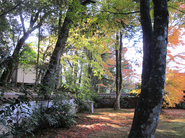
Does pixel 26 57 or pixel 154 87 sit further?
pixel 26 57

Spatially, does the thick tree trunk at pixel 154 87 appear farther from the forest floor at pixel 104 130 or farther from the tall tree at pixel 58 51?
the tall tree at pixel 58 51

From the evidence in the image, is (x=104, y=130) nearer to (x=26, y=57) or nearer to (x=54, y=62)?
(x=54, y=62)

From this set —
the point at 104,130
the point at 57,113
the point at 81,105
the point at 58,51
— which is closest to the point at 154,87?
the point at 104,130

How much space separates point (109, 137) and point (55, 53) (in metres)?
3.62

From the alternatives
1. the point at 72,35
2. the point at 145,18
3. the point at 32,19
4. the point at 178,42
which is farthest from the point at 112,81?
the point at 145,18

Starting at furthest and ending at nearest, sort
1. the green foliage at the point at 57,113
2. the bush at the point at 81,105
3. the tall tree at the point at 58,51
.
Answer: the bush at the point at 81,105 → the tall tree at the point at 58,51 → the green foliage at the point at 57,113

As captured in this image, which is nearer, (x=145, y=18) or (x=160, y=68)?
(x=160, y=68)

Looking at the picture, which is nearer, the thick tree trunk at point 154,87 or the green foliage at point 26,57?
the thick tree trunk at point 154,87

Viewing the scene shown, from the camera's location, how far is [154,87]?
2.43 meters

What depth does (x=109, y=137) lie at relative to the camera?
12.9ft

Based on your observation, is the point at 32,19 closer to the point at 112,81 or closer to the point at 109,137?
the point at 109,137

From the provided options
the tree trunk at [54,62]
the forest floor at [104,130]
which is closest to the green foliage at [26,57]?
the tree trunk at [54,62]

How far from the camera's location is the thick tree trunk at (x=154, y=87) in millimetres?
2350

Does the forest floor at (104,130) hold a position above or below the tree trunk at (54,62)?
below
